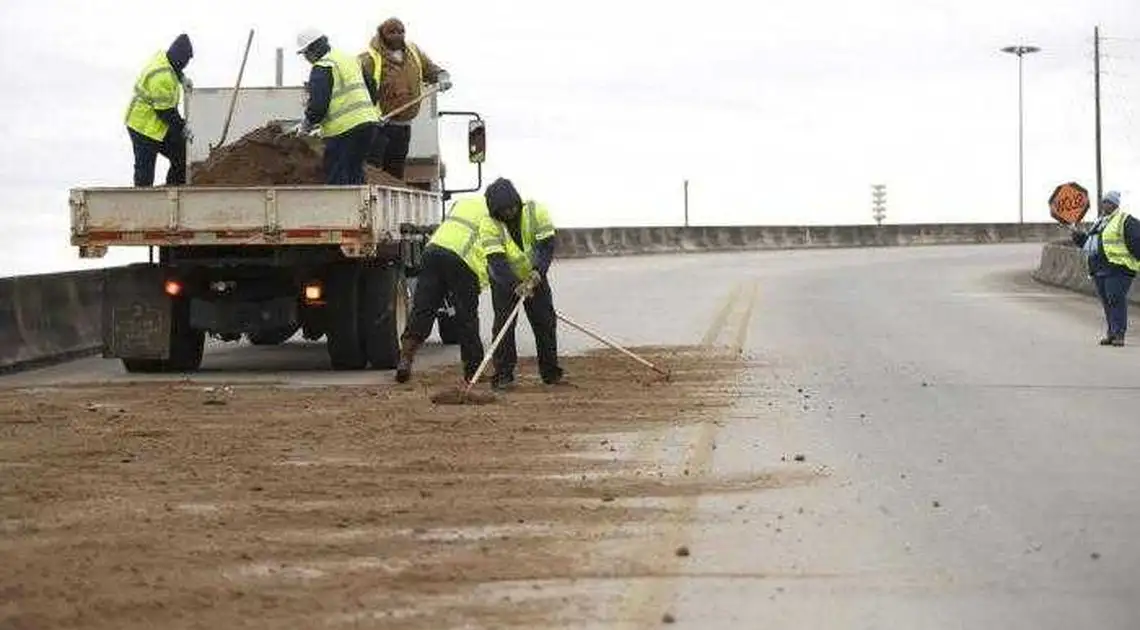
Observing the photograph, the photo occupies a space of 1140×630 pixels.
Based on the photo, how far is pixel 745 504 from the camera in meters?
9.14

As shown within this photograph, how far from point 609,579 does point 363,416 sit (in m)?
6.09

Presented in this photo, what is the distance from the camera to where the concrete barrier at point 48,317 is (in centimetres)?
1816

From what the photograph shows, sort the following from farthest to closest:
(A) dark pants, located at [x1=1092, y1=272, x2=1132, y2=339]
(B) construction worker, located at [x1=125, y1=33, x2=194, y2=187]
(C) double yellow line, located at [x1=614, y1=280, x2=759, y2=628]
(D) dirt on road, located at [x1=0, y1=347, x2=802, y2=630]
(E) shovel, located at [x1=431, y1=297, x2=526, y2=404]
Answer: (A) dark pants, located at [x1=1092, y1=272, x2=1132, y2=339]
(B) construction worker, located at [x1=125, y1=33, x2=194, y2=187]
(E) shovel, located at [x1=431, y1=297, x2=526, y2=404]
(D) dirt on road, located at [x1=0, y1=347, x2=802, y2=630]
(C) double yellow line, located at [x1=614, y1=280, x2=759, y2=628]

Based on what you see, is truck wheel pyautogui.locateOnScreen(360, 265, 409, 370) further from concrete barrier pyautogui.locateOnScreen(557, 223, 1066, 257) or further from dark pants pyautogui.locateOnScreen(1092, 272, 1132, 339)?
concrete barrier pyautogui.locateOnScreen(557, 223, 1066, 257)

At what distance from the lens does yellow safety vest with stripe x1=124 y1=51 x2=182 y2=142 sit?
1764 cm

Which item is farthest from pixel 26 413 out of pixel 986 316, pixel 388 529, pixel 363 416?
pixel 986 316

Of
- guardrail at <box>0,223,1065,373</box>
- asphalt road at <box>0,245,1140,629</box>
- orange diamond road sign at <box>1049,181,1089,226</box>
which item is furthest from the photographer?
orange diamond road sign at <box>1049,181,1089,226</box>

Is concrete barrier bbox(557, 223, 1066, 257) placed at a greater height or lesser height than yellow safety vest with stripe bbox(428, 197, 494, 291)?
lesser

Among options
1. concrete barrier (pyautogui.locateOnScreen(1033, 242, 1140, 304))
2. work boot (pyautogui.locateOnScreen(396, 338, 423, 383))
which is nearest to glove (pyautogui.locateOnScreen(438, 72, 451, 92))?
work boot (pyautogui.locateOnScreen(396, 338, 423, 383))

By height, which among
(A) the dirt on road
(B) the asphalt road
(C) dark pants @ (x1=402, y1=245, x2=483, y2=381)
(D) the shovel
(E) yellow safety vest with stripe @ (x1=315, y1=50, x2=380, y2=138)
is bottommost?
(B) the asphalt road

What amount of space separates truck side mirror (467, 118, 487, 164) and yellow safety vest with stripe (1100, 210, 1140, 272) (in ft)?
22.8

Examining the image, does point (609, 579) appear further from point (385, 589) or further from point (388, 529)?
point (388, 529)

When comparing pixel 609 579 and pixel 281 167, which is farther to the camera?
pixel 281 167

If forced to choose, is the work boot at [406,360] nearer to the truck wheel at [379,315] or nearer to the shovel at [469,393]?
the shovel at [469,393]
